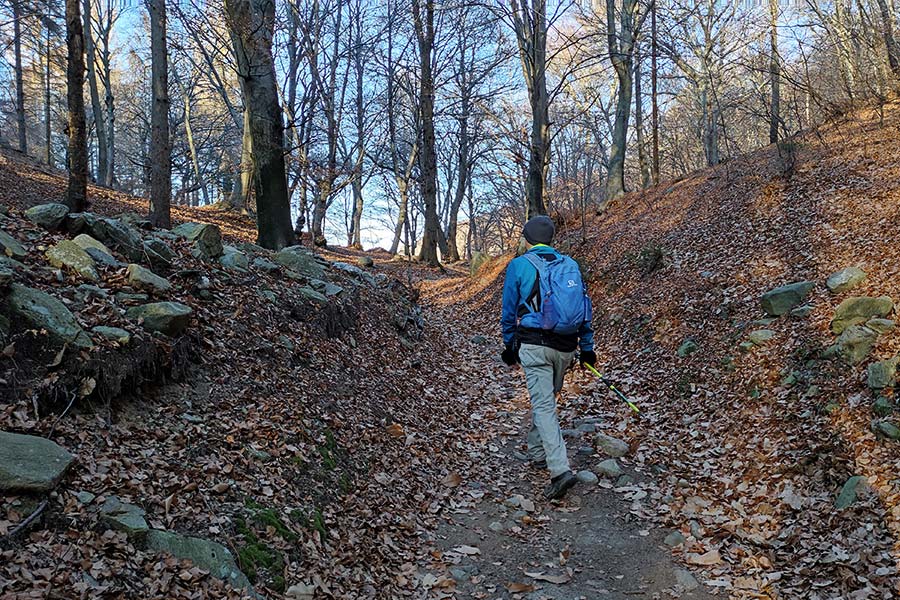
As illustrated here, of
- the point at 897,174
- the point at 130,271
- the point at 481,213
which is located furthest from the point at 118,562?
the point at 481,213

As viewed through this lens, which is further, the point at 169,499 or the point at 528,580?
the point at 528,580

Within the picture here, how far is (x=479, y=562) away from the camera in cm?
450

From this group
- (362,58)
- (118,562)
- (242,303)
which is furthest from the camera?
(362,58)

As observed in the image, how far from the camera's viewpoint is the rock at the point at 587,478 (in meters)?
5.67

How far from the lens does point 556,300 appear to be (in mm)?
5324

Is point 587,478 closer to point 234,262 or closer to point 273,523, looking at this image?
point 273,523

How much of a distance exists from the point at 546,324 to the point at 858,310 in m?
3.52

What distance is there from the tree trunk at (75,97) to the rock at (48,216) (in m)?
3.08

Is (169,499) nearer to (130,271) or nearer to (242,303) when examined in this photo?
(130,271)

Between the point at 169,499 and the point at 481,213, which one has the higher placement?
the point at 481,213

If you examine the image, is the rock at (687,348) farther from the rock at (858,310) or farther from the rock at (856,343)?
the rock at (856,343)

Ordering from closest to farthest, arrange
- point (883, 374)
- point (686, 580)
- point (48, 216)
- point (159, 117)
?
point (686, 580)
point (883, 374)
point (48, 216)
point (159, 117)

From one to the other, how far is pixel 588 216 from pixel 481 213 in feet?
93.8

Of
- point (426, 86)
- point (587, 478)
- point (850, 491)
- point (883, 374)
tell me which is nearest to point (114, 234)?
point (587, 478)
